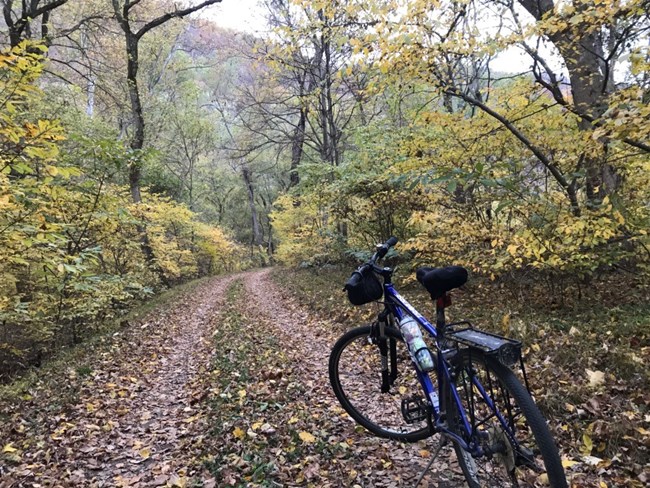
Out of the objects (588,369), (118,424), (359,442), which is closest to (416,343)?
(359,442)

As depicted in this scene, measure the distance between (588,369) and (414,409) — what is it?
2434mm

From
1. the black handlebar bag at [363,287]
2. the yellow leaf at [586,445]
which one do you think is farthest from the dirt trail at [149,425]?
the black handlebar bag at [363,287]

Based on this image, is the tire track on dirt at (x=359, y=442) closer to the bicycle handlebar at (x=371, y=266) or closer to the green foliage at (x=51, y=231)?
the bicycle handlebar at (x=371, y=266)

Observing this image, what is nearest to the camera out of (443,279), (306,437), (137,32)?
(443,279)

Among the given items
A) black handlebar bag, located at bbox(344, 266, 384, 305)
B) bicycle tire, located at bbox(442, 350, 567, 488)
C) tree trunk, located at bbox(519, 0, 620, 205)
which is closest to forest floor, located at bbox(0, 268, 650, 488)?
bicycle tire, located at bbox(442, 350, 567, 488)

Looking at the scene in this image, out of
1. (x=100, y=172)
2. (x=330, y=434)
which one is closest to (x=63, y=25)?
(x=100, y=172)

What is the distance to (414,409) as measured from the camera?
3.17m

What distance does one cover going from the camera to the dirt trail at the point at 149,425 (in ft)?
11.2

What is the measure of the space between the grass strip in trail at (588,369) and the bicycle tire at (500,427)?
68cm

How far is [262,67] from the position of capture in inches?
883

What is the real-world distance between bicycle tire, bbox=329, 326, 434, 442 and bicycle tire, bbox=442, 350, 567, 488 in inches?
32.9

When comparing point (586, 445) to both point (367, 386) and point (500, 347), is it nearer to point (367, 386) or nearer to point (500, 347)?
point (500, 347)

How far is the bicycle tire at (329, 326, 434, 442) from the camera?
363 centimetres

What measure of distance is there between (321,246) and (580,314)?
464 inches
